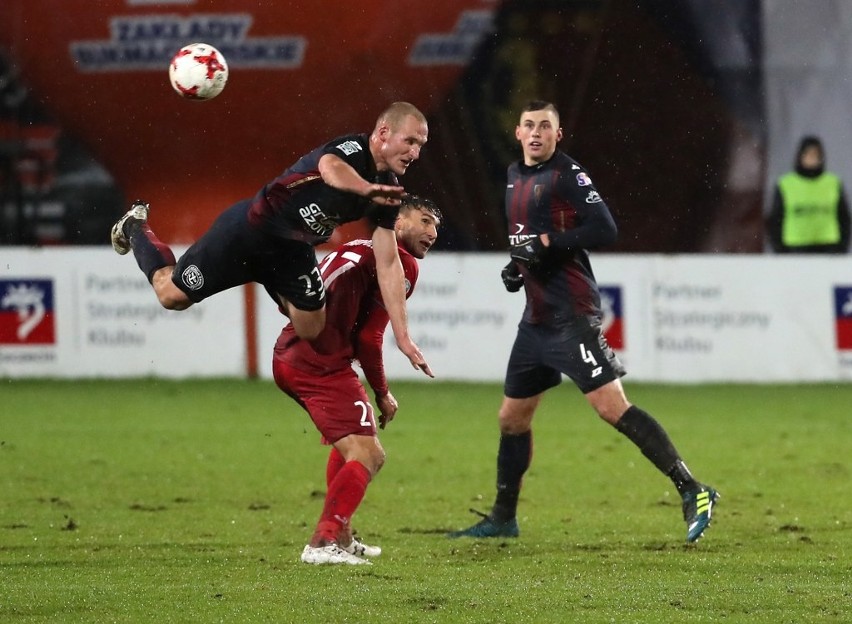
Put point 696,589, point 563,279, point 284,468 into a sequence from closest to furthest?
point 696,589 < point 563,279 < point 284,468

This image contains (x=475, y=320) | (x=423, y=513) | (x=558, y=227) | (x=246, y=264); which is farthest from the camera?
(x=475, y=320)

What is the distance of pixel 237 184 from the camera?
17906 millimetres

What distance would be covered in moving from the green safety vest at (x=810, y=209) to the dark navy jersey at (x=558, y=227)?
9869 millimetres

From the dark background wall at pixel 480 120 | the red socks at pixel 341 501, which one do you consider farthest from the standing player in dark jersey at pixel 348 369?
the dark background wall at pixel 480 120

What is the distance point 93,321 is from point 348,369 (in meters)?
9.37

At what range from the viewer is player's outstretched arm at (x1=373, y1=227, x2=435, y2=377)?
7.31 m

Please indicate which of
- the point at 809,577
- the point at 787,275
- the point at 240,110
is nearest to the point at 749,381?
the point at 787,275

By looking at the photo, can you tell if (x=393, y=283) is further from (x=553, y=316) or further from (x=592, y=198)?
(x=592, y=198)

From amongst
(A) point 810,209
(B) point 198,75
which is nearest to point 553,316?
(B) point 198,75

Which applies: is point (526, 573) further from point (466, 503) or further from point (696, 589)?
point (466, 503)

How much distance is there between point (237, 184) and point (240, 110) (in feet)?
2.75

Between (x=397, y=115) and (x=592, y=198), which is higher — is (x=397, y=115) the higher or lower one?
the higher one

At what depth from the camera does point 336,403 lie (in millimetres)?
7469

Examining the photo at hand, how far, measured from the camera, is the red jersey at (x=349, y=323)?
24.8 ft
